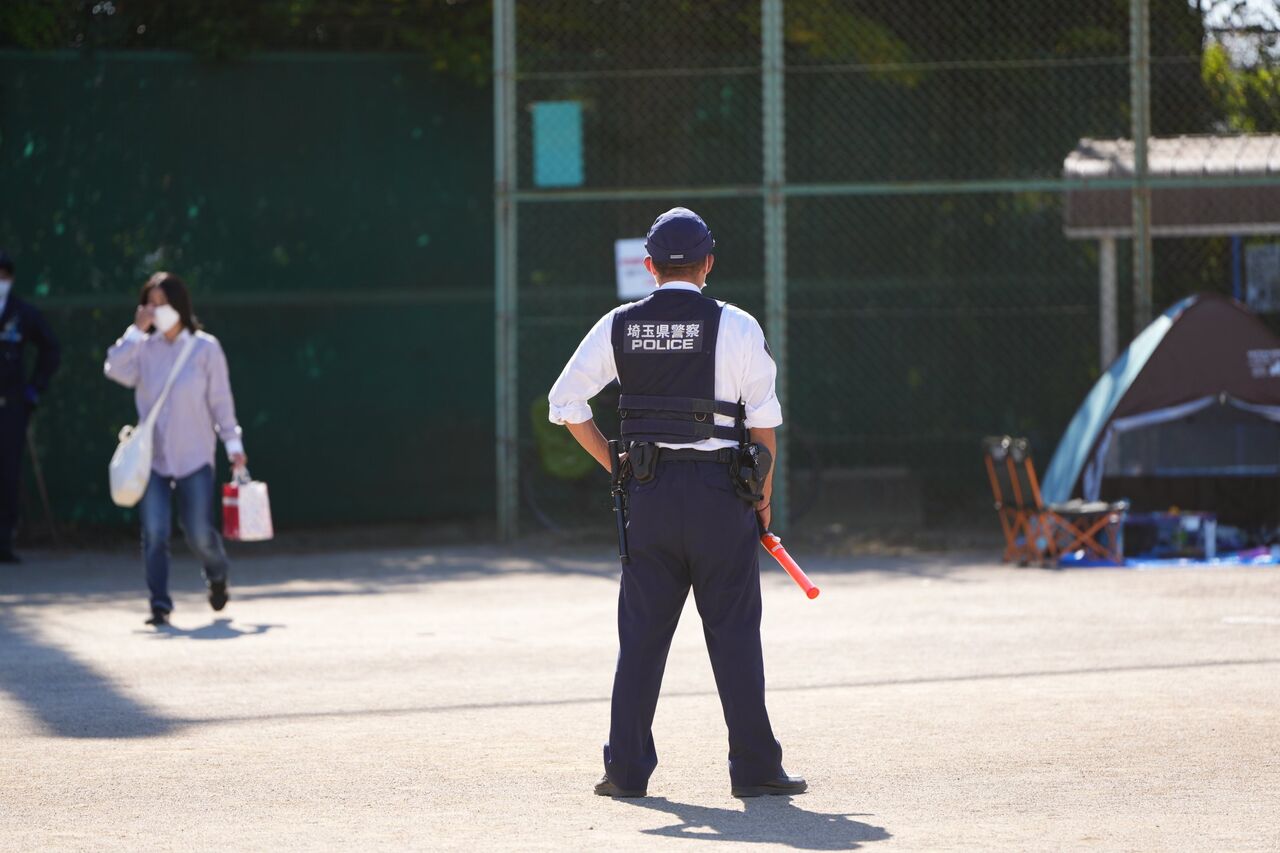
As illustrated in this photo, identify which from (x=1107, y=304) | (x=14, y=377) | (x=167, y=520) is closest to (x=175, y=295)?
(x=167, y=520)

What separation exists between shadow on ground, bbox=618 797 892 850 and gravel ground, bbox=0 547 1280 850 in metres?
0.02

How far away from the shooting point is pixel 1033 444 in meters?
15.5

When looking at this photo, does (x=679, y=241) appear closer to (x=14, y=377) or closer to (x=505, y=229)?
(x=505, y=229)

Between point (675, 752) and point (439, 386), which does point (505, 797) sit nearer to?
point (675, 752)

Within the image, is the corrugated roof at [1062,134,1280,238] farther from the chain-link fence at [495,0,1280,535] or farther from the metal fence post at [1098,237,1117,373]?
the chain-link fence at [495,0,1280,535]

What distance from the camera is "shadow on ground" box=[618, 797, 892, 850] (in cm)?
559

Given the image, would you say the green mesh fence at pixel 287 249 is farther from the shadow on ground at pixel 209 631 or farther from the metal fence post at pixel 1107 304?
the shadow on ground at pixel 209 631

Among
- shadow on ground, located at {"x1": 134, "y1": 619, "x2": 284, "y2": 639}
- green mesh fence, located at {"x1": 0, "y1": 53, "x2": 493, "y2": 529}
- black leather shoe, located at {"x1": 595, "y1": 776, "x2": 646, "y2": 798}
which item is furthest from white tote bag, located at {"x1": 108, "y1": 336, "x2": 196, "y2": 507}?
black leather shoe, located at {"x1": 595, "y1": 776, "x2": 646, "y2": 798}

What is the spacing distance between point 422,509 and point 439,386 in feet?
3.27

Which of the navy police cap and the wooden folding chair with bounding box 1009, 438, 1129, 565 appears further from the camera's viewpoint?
the wooden folding chair with bounding box 1009, 438, 1129, 565

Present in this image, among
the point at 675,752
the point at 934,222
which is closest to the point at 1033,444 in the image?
the point at 934,222

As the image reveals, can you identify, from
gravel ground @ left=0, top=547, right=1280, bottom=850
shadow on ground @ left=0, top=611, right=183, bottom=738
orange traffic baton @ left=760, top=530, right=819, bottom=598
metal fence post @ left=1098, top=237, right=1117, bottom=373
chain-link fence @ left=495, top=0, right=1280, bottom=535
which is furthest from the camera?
chain-link fence @ left=495, top=0, right=1280, bottom=535

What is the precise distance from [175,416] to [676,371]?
518 cm

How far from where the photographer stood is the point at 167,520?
35.3ft
